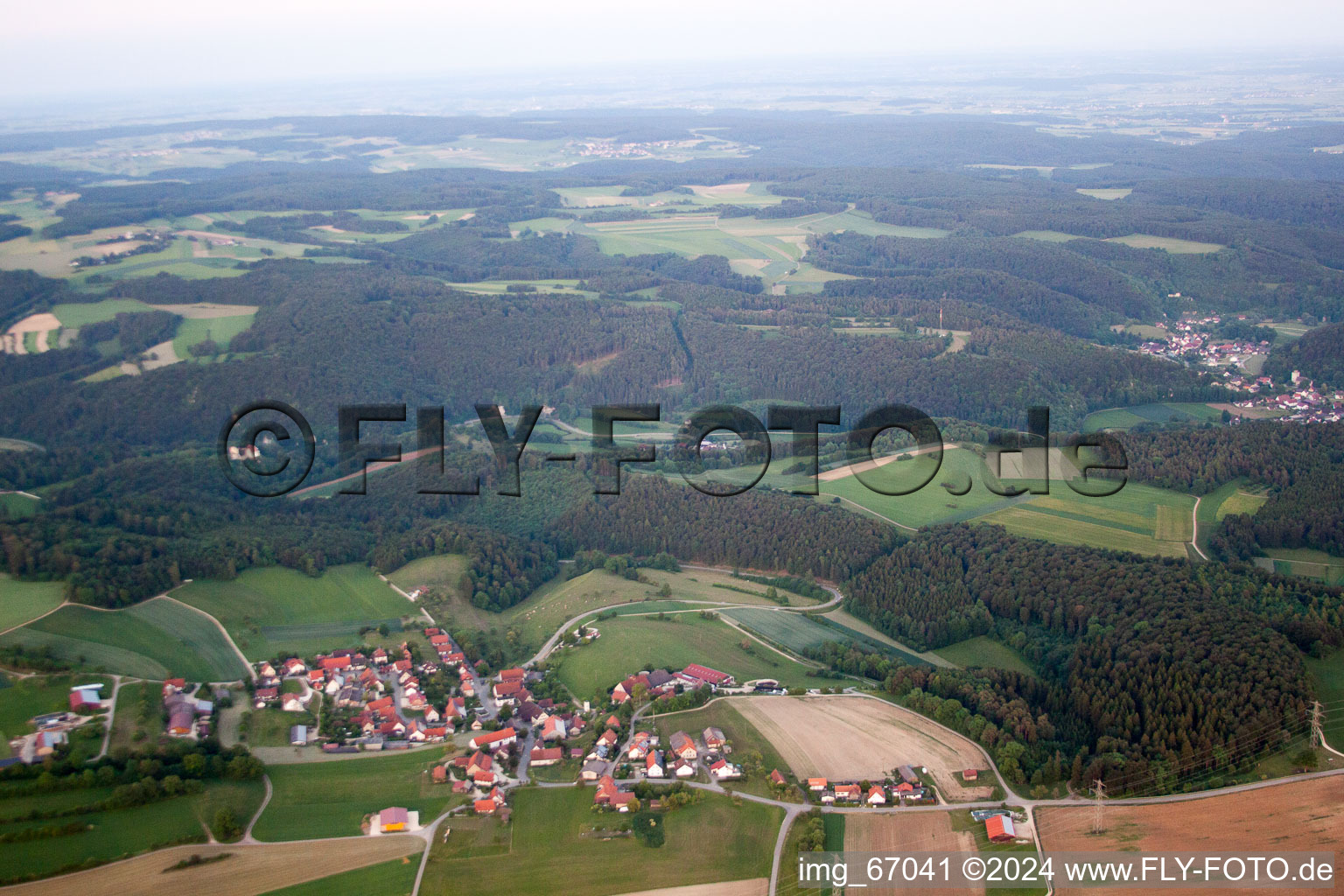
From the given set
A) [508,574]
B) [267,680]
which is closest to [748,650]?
[508,574]

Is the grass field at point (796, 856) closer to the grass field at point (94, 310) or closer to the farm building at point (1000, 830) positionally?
the farm building at point (1000, 830)

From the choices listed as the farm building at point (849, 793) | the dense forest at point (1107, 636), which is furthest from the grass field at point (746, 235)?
the farm building at point (849, 793)

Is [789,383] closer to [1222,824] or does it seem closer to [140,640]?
[140,640]

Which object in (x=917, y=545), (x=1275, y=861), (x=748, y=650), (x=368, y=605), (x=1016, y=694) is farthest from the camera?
(x=917, y=545)

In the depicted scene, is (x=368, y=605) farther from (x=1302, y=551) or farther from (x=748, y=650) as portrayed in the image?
(x=1302, y=551)

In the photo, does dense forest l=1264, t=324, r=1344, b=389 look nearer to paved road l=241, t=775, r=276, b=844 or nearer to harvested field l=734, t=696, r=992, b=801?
harvested field l=734, t=696, r=992, b=801

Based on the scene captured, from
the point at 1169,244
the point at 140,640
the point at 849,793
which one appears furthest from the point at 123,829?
the point at 1169,244
